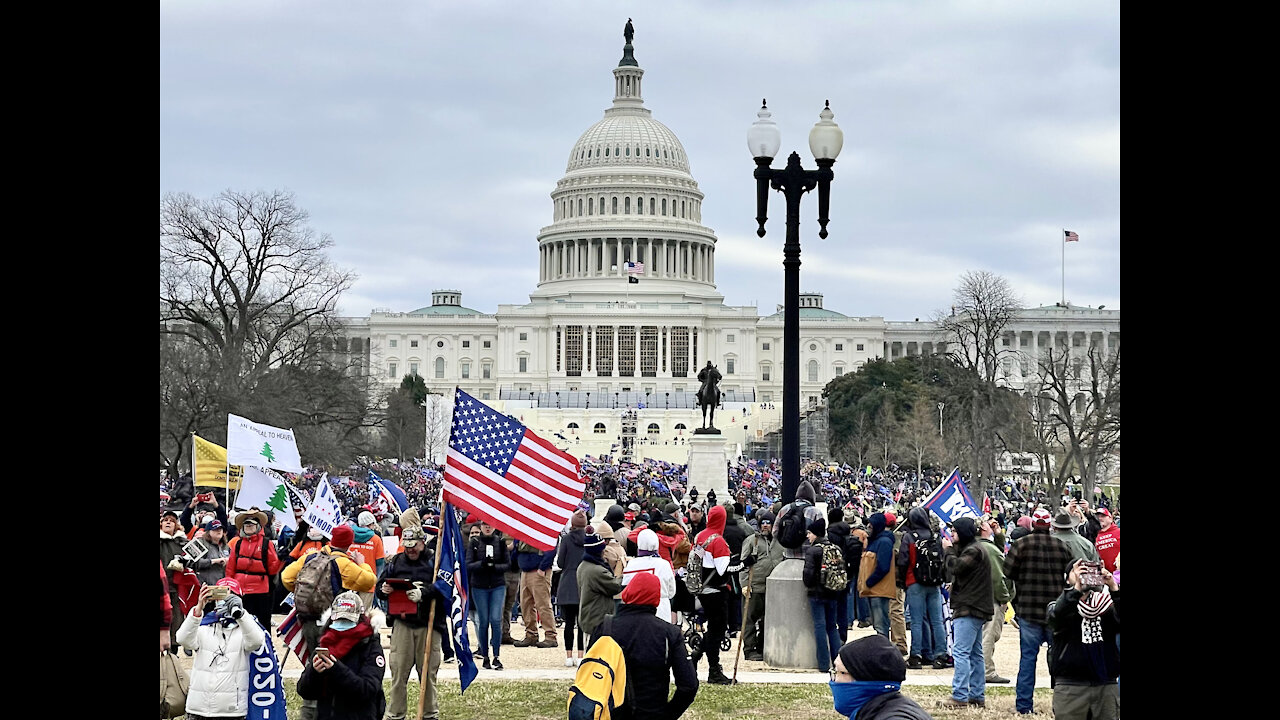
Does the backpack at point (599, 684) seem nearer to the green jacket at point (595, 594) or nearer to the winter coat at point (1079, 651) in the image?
the winter coat at point (1079, 651)

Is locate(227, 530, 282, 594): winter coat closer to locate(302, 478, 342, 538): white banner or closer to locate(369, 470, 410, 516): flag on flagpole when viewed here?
locate(302, 478, 342, 538): white banner

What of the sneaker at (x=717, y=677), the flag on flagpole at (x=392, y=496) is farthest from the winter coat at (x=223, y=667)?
the flag on flagpole at (x=392, y=496)

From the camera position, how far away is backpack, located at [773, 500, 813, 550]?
13.9 meters

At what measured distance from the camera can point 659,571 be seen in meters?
9.41

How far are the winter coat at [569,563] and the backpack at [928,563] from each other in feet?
10.4

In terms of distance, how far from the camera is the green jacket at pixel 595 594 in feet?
39.3

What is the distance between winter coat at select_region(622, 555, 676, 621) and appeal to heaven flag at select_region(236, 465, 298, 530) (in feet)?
22.4

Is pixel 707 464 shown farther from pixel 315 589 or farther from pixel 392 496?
pixel 315 589
